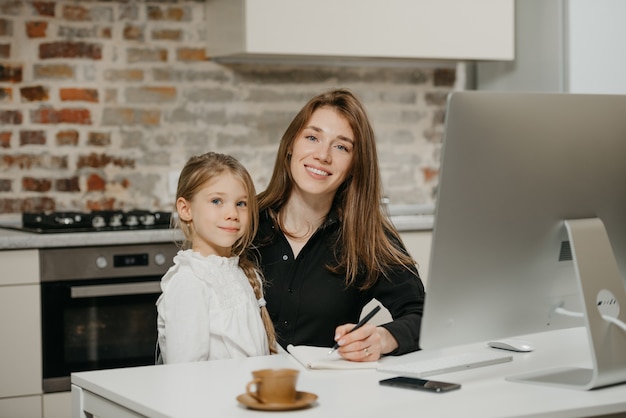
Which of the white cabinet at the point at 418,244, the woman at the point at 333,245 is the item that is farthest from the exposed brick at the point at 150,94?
the woman at the point at 333,245

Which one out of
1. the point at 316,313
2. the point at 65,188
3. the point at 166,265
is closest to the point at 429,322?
the point at 316,313

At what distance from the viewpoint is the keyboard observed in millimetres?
1816

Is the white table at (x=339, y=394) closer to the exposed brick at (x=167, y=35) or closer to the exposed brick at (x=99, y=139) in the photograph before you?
the exposed brick at (x=99, y=139)

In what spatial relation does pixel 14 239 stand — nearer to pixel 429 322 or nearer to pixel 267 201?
pixel 267 201

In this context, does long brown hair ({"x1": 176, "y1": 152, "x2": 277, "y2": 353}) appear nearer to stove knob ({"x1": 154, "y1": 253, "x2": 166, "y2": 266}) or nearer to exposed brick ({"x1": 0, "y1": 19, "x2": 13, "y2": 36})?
stove knob ({"x1": 154, "y1": 253, "x2": 166, "y2": 266})

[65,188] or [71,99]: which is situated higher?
[71,99]

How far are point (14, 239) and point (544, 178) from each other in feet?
6.65

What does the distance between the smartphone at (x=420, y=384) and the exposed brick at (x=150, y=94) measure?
7.90ft

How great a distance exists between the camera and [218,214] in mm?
2164

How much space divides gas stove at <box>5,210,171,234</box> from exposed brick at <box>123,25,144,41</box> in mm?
766

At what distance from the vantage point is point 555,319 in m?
1.80

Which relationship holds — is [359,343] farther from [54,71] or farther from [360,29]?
[54,71]

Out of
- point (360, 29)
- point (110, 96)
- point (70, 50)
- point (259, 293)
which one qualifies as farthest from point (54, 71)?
point (259, 293)

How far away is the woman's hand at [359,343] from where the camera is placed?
192cm
